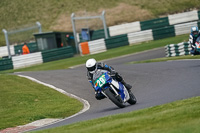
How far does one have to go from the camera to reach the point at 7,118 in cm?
1238

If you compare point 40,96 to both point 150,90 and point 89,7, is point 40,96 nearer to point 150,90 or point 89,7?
point 150,90

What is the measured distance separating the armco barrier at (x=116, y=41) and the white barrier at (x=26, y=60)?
17.3ft

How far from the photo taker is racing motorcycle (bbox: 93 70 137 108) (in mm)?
11352

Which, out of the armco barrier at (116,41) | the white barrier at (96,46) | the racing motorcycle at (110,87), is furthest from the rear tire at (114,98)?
the armco barrier at (116,41)

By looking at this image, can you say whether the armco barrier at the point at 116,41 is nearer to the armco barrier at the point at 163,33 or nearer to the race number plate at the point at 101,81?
the armco barrier at the point at 163,33

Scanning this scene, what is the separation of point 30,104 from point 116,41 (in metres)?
21.4

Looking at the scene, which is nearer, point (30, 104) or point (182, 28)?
point (30, 104)

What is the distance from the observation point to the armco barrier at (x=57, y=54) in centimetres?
3391

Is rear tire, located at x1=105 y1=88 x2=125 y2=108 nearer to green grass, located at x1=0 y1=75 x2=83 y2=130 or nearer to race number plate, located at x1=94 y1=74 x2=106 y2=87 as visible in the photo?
race number plate, located at x1=94 y1=74 x2=106 y2=87

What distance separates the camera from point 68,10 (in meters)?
51.6

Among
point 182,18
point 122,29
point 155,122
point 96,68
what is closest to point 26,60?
point 122,29

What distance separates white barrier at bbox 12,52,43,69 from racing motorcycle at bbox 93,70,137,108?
2144 cm

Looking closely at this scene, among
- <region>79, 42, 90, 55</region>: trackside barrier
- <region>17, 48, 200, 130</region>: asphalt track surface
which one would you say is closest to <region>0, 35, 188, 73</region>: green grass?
<region>79, 42, 90, 55</region>: trackside barrier

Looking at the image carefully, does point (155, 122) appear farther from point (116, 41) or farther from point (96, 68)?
point (116, 41)
